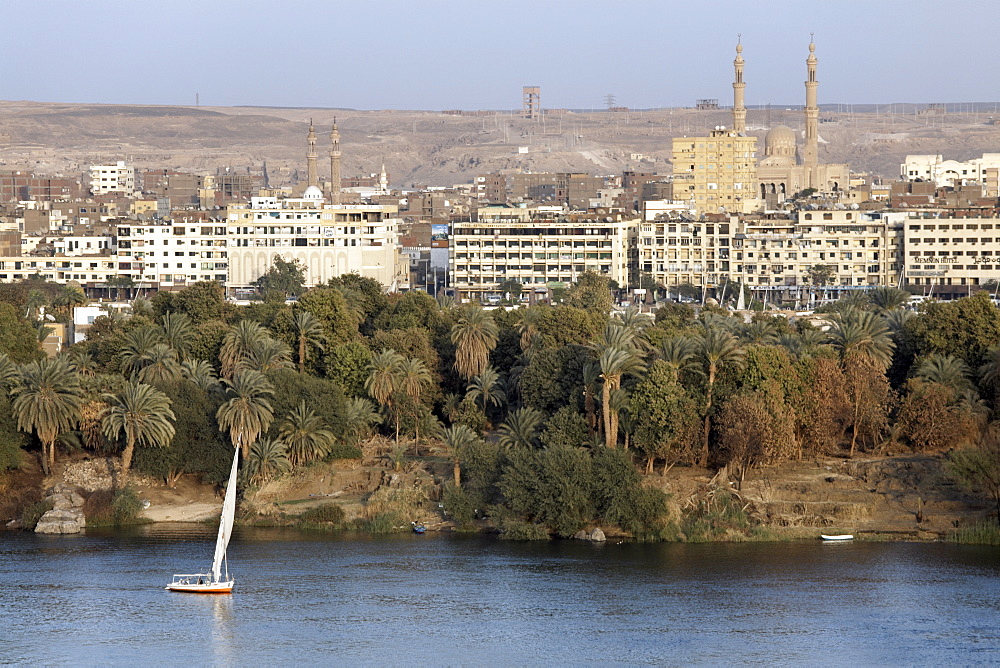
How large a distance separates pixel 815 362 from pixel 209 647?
14.2 meters

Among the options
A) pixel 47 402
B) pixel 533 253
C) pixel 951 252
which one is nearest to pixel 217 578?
pixel 47 402

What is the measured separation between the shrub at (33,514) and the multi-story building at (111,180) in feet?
422

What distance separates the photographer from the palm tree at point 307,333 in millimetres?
38375

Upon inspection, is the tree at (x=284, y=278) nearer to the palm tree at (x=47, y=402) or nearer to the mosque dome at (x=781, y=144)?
the palm tree at (x=47, y=402)

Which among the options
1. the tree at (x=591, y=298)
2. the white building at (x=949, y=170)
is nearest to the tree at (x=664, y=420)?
the tree at (x=591, y=298)

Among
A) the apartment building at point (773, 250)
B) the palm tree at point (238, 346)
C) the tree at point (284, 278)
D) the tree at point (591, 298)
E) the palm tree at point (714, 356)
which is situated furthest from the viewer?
the apartment building at point (773, 250)

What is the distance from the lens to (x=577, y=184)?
431 feet

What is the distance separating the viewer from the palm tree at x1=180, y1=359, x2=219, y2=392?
116 ft

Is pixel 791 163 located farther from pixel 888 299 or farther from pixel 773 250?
pixel 888 299

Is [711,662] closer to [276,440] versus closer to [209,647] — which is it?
[209,647]

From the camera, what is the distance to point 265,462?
33.0 metres

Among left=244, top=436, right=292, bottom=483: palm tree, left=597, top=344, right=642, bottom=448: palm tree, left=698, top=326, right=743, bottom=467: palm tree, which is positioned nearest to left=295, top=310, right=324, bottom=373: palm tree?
left=244, top=436, right=292, bottom=483: palm tree

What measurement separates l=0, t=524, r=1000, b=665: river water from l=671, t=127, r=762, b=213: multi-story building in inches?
3542

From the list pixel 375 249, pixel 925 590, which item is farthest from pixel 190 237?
pixel 925 590
